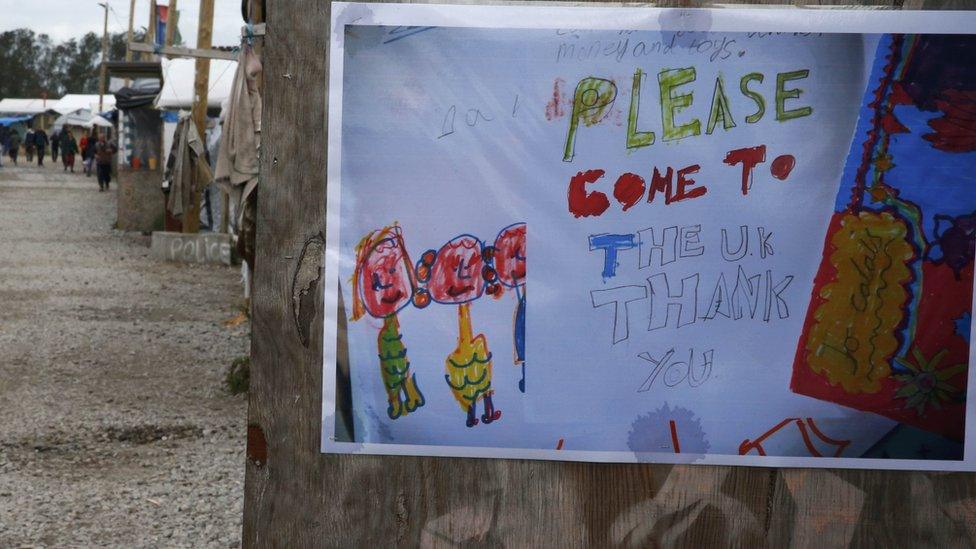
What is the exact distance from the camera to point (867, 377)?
2.79 m

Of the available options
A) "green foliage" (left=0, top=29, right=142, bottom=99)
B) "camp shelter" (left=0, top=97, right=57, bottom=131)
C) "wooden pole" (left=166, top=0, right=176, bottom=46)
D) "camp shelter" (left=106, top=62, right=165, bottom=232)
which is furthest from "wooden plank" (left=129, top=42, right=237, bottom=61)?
"green foliage" (left=0, top=29, right=142, bottom=99)

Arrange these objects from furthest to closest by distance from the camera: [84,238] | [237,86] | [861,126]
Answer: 1. [84,238]
2. [237,86]
3. [861,126]

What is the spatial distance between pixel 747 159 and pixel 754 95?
0.47 ft

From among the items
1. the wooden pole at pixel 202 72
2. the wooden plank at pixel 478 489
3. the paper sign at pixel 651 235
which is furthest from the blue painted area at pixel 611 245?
the wooden pole at pixel 202 72

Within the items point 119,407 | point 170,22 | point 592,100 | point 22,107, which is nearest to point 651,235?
point 592,100

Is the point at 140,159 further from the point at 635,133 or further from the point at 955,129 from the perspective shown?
the point at 955,129

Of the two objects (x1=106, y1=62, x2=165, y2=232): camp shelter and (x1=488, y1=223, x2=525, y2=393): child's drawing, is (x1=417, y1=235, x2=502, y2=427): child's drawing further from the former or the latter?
(x1=106, y1=62, x2=165, y2=232): camp shelter

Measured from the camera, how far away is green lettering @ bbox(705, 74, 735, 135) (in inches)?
107

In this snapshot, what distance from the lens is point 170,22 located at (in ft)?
52.5

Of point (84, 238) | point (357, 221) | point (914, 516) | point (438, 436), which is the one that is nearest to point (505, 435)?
point (438, 436)

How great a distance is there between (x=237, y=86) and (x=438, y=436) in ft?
13.0

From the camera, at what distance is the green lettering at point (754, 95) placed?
271 centimetres

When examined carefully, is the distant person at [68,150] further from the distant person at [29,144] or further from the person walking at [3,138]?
the person walking at [3,138]

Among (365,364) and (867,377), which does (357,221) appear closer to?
(365,364)
